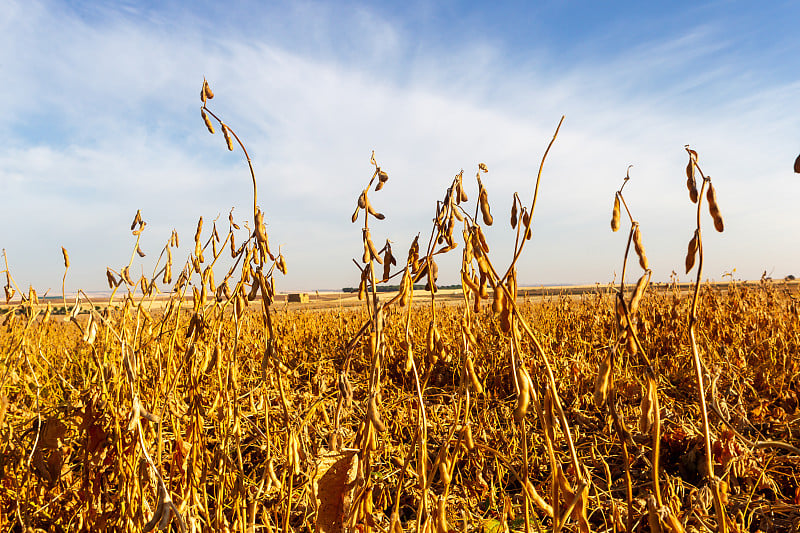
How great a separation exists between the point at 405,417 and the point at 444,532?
1993 mm

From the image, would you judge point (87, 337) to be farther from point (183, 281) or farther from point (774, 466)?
point (774, 466)

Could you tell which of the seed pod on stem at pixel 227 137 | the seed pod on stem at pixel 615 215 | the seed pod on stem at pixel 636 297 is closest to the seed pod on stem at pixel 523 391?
the seed pod on stem at pixel 636 297

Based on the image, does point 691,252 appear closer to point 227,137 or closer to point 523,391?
point 523,391

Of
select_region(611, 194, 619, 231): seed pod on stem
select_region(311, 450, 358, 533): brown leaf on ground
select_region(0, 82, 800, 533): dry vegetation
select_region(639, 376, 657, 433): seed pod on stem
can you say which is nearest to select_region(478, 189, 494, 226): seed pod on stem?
select_region(0, 82, 800, 533): dry vegetation

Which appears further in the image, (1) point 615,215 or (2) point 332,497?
(2) point 332,497

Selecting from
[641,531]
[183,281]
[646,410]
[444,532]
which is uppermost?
[183,281]

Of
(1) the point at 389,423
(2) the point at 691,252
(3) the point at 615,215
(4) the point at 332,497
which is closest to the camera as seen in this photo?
(2) the point at 691,252

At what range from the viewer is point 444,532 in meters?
0.93

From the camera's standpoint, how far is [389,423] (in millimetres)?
2893

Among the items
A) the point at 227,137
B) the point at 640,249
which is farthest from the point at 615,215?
the point at 227,137

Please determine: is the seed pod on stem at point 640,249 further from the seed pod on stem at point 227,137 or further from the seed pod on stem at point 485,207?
the seed pod on stem at point 227,137

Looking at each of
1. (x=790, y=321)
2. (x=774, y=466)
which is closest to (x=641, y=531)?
(x=774, y=466)

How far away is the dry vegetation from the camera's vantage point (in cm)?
83

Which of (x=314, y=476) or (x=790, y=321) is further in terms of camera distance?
(x=790, y=321)
